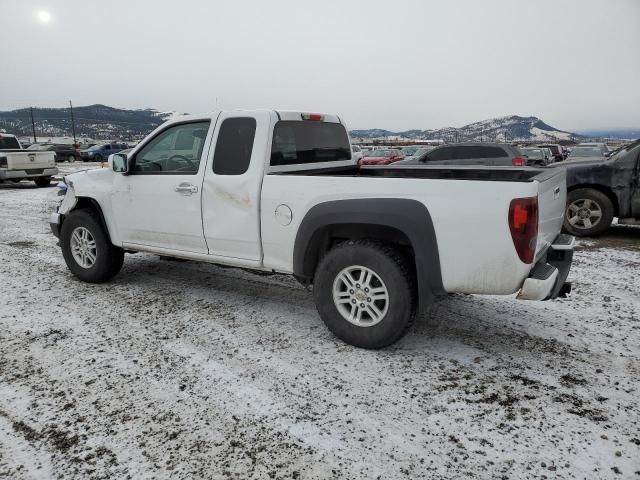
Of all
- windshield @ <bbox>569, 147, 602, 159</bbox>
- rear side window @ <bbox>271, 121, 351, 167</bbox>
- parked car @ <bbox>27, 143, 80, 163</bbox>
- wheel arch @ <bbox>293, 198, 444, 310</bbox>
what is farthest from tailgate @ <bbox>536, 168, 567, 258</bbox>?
parked car @ <bbox>27, 143, 80, 163</bbox>

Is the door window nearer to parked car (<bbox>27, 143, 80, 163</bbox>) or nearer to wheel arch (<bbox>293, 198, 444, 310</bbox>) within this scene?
wheel arch (<bbox>293, 198, 444, 310</bbox>)

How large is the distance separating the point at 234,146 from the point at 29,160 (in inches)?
616

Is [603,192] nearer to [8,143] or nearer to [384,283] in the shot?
[384,283]

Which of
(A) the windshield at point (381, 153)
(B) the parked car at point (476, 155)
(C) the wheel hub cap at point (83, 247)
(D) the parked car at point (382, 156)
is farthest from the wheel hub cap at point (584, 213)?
(A) the windshield at point (381, 153)

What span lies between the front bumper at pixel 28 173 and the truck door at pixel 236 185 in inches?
599

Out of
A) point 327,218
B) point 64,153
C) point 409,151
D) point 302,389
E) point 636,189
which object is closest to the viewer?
point 302,389

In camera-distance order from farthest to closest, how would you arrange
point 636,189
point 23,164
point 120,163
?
point 23,164, point 636,189, point 120,163

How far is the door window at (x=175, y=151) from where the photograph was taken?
4.34 m

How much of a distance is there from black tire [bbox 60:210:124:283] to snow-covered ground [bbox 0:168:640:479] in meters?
0.39

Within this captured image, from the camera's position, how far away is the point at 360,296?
3508 mm

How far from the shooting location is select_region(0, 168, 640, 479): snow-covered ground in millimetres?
2328

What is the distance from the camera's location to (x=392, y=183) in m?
3.26

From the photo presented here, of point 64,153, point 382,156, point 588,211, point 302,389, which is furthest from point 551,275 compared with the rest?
point 64,153

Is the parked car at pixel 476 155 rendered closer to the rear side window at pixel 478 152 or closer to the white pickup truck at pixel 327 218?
the rear side window at pixel 478 152
